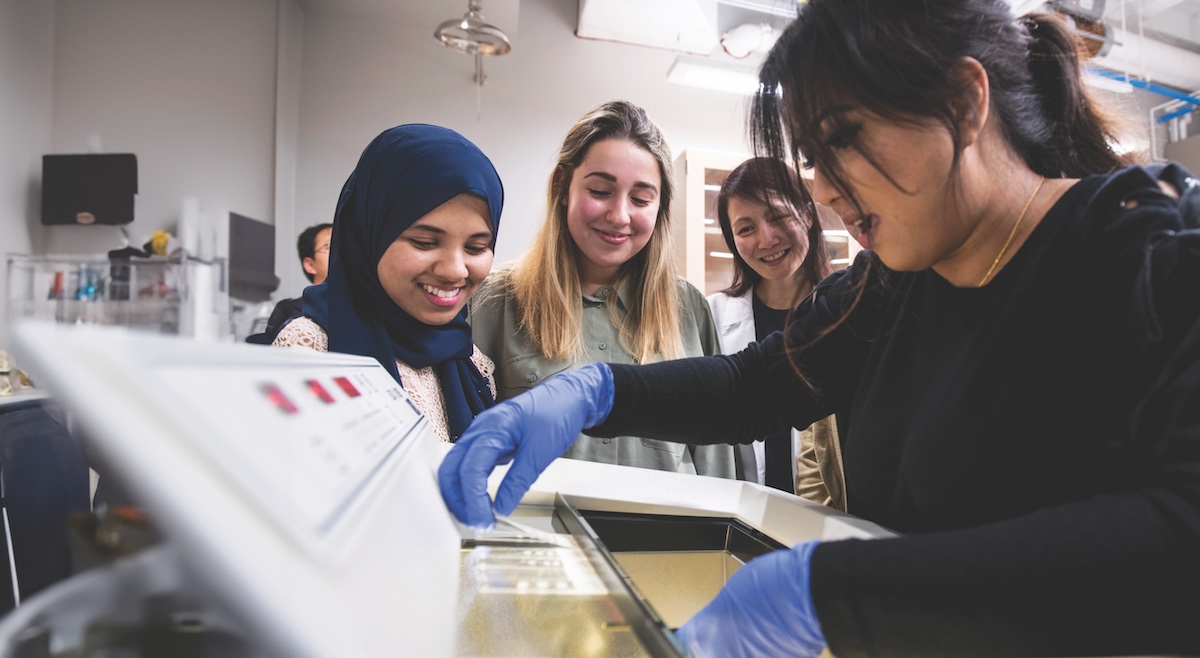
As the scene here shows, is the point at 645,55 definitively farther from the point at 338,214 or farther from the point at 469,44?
the point at 338,214

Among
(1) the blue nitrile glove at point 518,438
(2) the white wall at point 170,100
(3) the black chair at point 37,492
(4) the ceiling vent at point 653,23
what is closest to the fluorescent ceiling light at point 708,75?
(4) the ceiling vent at point 653,23

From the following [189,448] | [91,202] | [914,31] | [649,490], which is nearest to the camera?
[189,448]

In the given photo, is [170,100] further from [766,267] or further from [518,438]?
[518,438]

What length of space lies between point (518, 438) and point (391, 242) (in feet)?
1.54

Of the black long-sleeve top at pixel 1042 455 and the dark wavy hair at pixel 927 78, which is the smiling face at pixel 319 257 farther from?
the black long-sleeve top at pixel 1042 455

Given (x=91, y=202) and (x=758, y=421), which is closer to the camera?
(x=758, y=421)

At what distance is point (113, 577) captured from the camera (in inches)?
11.1

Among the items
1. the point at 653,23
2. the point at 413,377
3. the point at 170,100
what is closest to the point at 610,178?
the point at 413,377

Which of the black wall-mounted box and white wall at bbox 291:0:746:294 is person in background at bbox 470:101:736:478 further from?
the black wall-mounted box

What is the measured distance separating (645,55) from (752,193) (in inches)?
100

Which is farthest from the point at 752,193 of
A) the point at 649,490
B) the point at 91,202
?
the point at 91,202

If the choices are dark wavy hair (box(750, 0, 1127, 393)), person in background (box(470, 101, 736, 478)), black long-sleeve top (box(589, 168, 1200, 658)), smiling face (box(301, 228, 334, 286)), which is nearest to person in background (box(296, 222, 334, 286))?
smiling face (box(301, 228, 334, 286))

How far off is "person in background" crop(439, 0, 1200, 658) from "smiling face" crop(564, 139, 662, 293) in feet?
2.15

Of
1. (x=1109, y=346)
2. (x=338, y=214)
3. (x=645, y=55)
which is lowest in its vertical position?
(x=1109, y=346)
